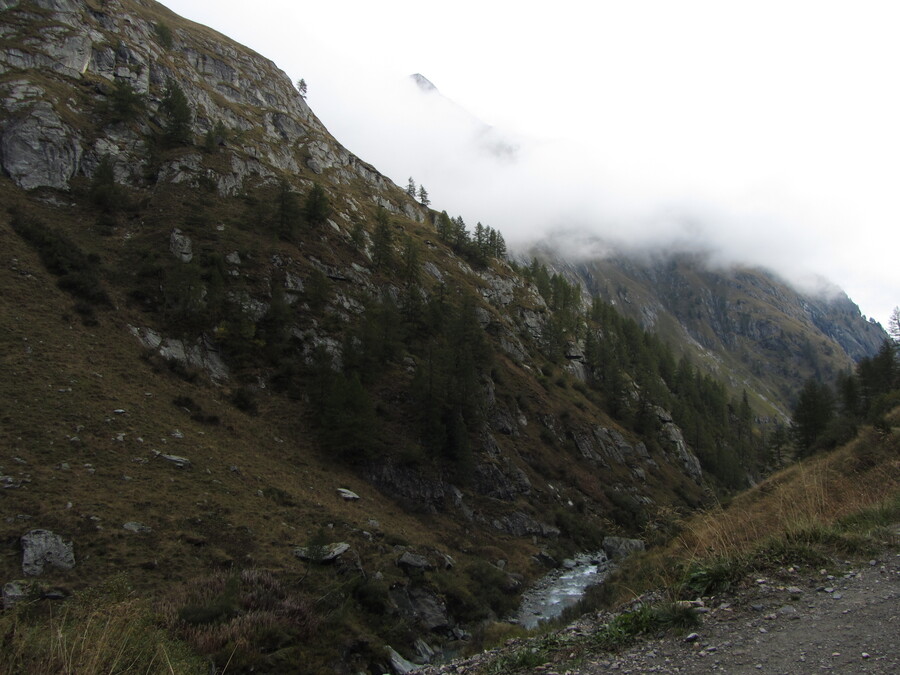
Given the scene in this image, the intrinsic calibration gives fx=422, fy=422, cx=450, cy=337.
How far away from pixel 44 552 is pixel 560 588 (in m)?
30.3

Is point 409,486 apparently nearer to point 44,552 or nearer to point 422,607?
point 422,607

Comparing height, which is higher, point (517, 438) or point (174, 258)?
point (174, 258)

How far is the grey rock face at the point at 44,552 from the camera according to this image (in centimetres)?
1622

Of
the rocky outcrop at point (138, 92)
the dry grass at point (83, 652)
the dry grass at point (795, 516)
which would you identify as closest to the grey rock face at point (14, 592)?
the dry grass at point (83, 652)

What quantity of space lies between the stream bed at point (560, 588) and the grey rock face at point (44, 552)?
70.6 feet

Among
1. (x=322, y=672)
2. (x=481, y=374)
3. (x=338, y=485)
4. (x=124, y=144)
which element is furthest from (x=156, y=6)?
(x=322, y=672)

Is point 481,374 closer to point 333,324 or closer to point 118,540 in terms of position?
point 333,324

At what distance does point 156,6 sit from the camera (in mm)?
126438

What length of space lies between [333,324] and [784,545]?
165 ft

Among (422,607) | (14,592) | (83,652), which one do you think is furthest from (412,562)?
(83,652)

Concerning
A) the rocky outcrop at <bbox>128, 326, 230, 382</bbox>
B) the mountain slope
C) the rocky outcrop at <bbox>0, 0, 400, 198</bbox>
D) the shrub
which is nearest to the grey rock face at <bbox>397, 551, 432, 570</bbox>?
the mountain slope

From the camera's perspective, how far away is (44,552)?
55.2 ft

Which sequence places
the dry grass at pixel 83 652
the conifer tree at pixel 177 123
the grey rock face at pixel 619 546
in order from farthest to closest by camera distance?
the conifer tree at pixel 177 123 → the grey rock face at pixel 619 546 → the dry grass at pixel 83 652

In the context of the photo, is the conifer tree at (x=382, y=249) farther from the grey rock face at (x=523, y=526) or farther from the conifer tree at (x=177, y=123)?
the grey rock face at (x=523, y=526)
